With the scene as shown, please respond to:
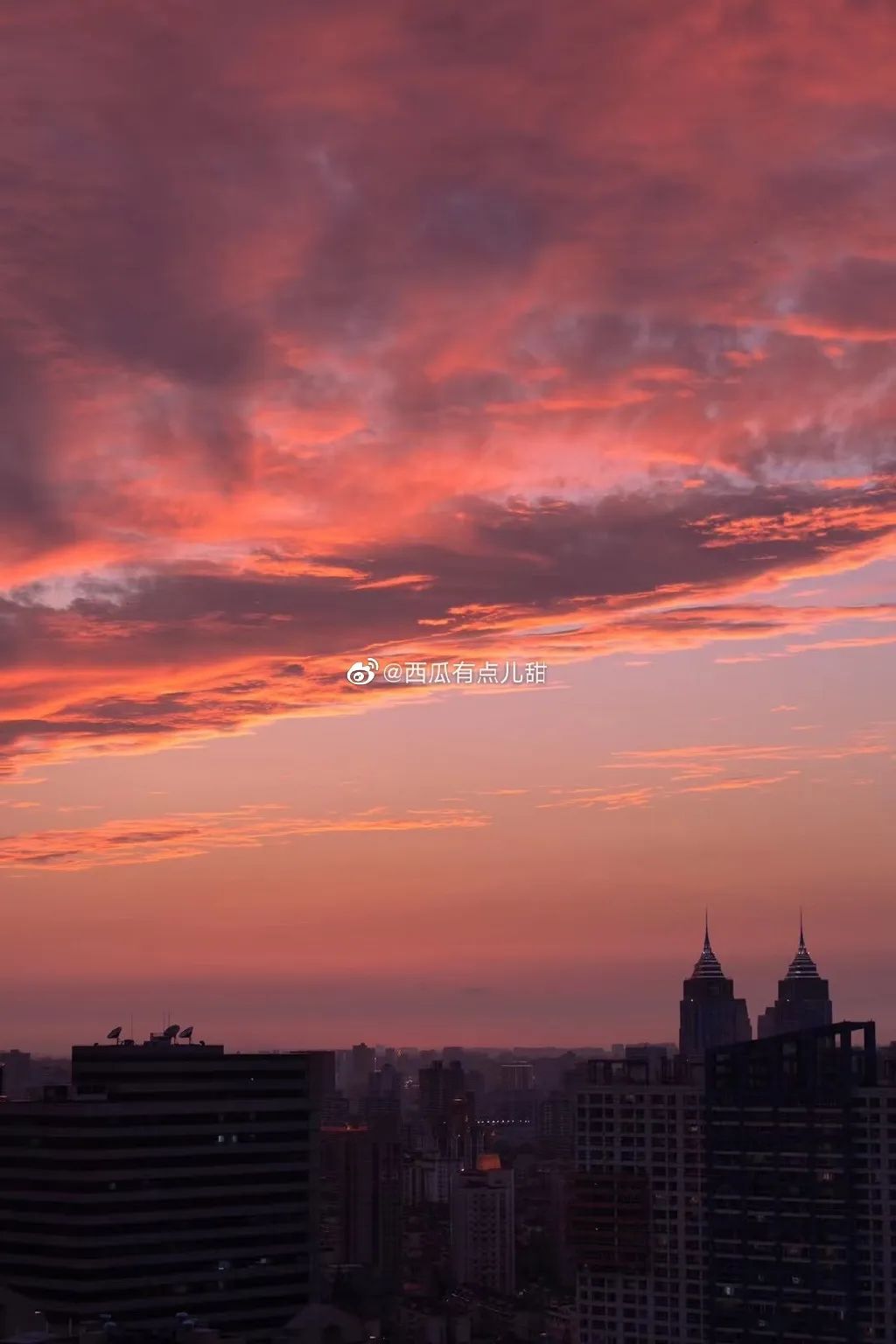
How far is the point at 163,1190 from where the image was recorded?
73562 millimetres

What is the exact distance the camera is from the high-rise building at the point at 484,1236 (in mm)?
127562

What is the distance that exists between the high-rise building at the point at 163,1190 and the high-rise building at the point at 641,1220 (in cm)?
1423

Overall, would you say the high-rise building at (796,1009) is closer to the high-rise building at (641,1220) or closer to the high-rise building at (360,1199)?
the high-rise building at (360,1199)

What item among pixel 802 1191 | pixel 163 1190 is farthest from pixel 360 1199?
pixel 802 1191

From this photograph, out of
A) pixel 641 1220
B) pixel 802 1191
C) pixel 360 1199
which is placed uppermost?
pixel 802 1191

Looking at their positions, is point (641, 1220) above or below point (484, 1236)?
above

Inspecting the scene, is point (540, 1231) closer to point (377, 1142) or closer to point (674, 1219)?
point (377, 1142)

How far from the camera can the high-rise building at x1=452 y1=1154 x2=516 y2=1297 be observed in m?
128

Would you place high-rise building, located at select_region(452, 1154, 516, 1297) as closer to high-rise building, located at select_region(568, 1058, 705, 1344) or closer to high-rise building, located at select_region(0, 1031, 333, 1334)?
high-rise building, located at select_region(568, 1058, 705, 1344)

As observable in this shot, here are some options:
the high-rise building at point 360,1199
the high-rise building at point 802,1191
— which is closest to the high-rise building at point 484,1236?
the high-rise building at point 360,1199

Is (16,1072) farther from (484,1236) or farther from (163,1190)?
(163,1190)

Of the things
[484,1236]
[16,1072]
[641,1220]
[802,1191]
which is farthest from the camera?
[16,1072]

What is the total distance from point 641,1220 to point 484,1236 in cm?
4908

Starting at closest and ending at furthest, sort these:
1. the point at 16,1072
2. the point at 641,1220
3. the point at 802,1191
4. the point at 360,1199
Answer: the point at 802,1191
the point at 641,1220
the point at 360,1199
the point at 16,1072
